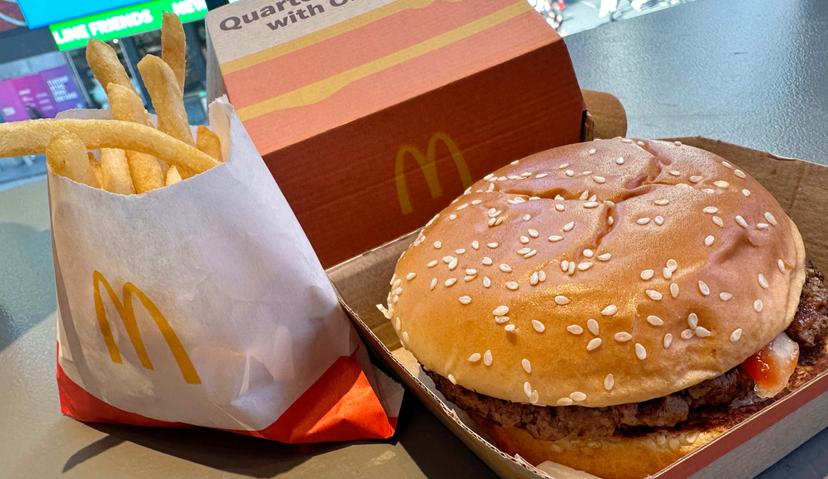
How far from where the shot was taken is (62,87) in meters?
4.42

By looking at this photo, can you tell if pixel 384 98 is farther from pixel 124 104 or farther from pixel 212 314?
pixel 212 314

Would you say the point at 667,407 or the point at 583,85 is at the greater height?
the point at 583,85

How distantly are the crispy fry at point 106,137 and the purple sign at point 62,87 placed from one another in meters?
3.82

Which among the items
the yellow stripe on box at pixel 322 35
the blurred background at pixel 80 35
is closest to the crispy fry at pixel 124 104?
the yellow stripe on box at pixel 322 35

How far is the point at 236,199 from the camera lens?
1.11 meters

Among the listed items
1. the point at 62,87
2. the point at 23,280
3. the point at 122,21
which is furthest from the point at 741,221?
the point at 62,87

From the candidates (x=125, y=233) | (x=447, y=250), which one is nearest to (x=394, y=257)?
(x=447, y=250)

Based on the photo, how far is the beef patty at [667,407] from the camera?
1.02 metres

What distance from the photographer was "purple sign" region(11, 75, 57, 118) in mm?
4352

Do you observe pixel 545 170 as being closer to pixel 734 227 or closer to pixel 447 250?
pixel 447 250

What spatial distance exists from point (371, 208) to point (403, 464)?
2.18 feet

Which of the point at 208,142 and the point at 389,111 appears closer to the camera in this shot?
the point at 208,142

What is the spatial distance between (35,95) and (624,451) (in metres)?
4.72

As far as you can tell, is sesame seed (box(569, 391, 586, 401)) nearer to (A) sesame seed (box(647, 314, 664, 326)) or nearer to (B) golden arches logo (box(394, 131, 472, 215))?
(A) sesame seed (box(647, 314, 664, 326))
